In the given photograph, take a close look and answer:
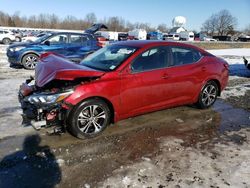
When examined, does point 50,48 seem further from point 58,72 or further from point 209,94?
point 58,72

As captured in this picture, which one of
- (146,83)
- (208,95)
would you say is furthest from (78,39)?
(146,83)

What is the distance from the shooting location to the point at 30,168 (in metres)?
3.91

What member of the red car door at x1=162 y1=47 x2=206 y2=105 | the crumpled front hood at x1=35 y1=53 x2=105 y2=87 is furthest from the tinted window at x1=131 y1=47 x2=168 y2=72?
the crumpled front hood at x1=35 y1=53 x2=105 y2=87

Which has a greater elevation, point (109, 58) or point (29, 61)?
point (109, 58)

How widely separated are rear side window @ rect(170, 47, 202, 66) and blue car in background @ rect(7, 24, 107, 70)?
20.9 ft

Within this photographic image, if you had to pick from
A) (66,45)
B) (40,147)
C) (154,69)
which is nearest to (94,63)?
(154,69)

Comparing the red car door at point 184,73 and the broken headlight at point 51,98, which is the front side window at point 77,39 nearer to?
the red car door at point 184,73

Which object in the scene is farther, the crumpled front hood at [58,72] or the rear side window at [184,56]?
the rear side window at [184,56]

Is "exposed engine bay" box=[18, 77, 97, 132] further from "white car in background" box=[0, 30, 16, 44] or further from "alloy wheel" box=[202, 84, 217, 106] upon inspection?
"white car in background" box=[0, 30, 16, 44]

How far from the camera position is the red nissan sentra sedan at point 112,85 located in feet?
15.1

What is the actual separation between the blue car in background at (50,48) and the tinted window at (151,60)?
21.6 ft

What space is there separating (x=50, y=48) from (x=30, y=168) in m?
8.87

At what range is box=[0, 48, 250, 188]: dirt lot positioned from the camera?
369 centimetres

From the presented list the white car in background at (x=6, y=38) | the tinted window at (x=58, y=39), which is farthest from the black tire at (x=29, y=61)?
the white car in background at (x=6, y=38)
